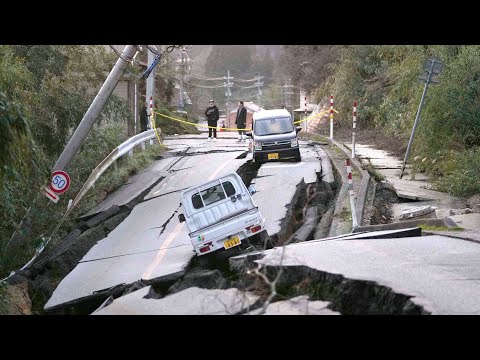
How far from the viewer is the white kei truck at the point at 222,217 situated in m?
15.3

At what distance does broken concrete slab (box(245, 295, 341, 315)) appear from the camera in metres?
9.46

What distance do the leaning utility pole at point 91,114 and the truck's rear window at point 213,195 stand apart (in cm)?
503

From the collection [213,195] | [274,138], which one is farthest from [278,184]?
[213,195]

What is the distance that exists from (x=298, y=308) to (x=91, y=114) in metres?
12.0

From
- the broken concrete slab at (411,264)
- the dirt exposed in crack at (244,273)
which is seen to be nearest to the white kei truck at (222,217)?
the dirt exposed in crack at (244,273)

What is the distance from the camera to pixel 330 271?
11.0 meters

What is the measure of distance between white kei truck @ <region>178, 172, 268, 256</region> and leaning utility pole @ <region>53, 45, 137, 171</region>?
195 inches

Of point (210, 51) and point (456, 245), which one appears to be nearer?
point (456, 245)

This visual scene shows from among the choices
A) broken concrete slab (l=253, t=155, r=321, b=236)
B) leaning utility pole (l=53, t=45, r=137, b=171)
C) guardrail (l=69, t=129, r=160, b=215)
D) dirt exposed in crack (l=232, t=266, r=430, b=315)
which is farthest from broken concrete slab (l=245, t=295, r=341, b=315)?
leaning utility pole (l=53, t=45, r=137, b=171)

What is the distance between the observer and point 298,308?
9719 millimetres

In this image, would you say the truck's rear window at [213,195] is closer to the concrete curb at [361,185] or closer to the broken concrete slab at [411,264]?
the broken concrete slab at [411,264]
